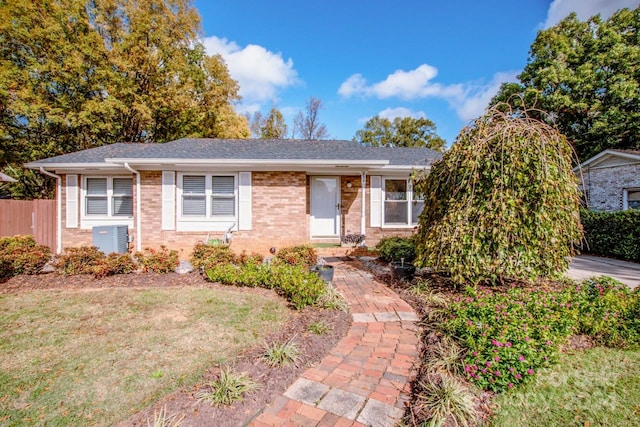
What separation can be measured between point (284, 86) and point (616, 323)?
2224 cm

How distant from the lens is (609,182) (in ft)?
37.4

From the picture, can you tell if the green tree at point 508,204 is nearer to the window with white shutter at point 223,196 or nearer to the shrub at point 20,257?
the window with white shutter at point 223,196

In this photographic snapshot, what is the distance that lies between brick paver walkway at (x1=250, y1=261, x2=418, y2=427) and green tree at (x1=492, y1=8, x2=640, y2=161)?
1412cm

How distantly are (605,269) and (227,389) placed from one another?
9807mm

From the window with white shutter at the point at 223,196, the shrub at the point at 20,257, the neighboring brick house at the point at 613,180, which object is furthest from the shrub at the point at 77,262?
the neighboring brick house at the point at 613,180

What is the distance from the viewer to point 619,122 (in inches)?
551

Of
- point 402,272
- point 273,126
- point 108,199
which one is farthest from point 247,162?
point 273,126

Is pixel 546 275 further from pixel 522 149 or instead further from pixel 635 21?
pixel 635 21

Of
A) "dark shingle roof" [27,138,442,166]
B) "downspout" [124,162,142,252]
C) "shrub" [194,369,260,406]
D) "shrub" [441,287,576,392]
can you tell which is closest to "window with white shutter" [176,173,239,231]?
"dark shingle roof" [27,138,442,166]

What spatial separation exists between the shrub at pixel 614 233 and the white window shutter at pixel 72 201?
15458 mm

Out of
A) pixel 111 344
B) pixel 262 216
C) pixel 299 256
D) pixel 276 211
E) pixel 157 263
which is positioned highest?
pixel 276 211

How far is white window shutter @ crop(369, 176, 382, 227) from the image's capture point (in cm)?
1016

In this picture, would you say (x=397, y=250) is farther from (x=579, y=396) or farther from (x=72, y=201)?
(x=72, y=201)

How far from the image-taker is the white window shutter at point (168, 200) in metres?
8.91
